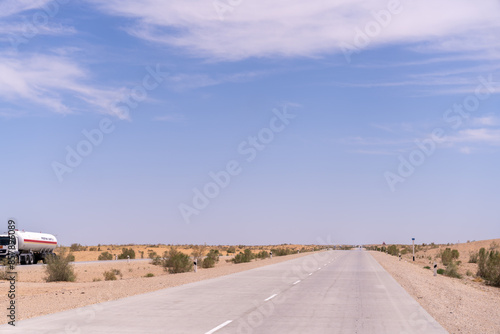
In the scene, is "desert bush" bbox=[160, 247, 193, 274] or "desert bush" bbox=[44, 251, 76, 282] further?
"desert bush" bbox=[160, 247, 193, 274]

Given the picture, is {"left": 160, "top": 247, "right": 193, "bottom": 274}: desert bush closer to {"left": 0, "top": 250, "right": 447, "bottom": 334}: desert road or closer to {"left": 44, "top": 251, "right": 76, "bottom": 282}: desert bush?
{"left": 44, "top": 251, "right": 76, "bottom": 282}: desert bush

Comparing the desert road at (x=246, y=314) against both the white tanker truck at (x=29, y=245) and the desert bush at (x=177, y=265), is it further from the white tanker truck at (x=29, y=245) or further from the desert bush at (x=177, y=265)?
the white tanker truck at (x=29, y=245)

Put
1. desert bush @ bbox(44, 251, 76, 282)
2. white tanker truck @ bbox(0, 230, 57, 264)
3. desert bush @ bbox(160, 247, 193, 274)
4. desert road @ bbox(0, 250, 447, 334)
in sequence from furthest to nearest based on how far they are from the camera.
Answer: white tanker truck @ bbox(0, 230, 57, 264), desert bush @ bbox(160, 247, 193, 274), desert bush @ bbox(44, 251, 76, 282), desert road @ bbox(0, 250, 447, 334)

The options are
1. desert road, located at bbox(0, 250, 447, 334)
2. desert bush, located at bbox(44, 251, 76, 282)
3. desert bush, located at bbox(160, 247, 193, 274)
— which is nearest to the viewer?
desert road, located at bbox(0, 250, 447, 334)

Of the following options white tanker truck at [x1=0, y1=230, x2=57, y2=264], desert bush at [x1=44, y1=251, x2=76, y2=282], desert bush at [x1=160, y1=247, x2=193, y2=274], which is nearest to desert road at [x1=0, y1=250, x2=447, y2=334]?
desert bush at [x1=44, y1=251, x2=76, y2=282]

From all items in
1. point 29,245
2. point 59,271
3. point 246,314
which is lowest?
point 59,271

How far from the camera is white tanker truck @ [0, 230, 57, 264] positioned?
43688mm

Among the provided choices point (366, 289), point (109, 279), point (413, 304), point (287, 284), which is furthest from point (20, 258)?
point (413, 304)

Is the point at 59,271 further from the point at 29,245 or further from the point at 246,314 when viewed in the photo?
the point at 246,314

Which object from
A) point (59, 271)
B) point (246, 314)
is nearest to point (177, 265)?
point (59, 271)

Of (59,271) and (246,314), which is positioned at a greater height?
(246,314)

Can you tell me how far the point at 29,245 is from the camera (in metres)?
47.7

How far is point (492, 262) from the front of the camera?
3416 centimetres

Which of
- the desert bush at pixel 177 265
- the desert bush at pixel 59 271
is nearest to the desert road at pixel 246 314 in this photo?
the desert bush at pixel 59 271
